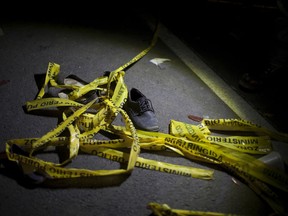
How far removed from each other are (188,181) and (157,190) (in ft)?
0.95

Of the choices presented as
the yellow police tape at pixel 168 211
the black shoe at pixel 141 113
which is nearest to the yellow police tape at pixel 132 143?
the black shoe at pixel 141 113

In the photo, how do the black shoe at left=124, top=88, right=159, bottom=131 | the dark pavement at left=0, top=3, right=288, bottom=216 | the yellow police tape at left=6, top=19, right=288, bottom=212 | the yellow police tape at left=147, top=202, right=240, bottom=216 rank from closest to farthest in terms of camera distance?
1. the yellow police tape at left=147, top=202, right=240, bottom=216
2. the dark pavement at left=0, top=3, right=288, bottom=216
3. the yellow police tape at left=6, top=19, right=288, bottom=212
4. the black shoe at left=124, top=88, right=159, bottom=131

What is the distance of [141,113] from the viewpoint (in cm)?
276

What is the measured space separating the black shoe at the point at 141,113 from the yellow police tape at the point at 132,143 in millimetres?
70

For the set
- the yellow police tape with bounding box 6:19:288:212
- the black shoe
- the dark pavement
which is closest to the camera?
the dark pavement

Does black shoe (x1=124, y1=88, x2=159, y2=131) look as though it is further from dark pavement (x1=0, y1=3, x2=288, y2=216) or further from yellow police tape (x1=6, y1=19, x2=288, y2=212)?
dark pavement (x1=0, y1=3, x2=288, y2=216)

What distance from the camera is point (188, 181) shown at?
2.35 meters

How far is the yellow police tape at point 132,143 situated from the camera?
228 cm

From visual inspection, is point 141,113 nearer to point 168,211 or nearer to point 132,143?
point 132,143

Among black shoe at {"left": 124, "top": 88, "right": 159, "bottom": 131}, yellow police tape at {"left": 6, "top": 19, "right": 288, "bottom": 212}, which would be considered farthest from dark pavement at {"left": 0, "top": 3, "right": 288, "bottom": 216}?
black shoe at {"left": 124, "top": 88, "right": 159, "bottom": 131}

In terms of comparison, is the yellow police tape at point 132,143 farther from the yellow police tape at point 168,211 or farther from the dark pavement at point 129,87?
the yellow police tape at point 168,211

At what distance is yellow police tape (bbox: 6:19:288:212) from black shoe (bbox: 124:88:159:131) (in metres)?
0.07

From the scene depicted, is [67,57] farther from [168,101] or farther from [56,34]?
[168,101]

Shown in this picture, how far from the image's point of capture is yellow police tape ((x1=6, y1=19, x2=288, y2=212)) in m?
2.28
